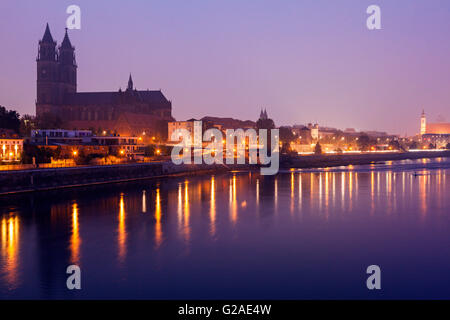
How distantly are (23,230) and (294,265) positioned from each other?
62.4 feet

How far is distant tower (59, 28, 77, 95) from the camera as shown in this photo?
488ft

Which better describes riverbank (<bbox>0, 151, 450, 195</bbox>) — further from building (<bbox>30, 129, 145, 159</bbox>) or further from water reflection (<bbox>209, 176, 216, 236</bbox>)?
water reflection (<bbox>209, 176, 216, 236</bbox>)

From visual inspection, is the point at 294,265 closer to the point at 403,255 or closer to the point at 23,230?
the point at 403,255

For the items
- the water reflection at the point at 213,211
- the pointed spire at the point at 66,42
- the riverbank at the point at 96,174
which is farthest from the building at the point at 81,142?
the pointed spire at the point at 66,42

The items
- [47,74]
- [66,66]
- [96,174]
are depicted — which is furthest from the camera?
[66,66]

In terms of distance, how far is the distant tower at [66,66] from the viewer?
5861 inches

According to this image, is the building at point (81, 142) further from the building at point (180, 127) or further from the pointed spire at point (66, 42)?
the pointed spire at point (66, 42)

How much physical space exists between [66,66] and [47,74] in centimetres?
841

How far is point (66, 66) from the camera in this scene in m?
150

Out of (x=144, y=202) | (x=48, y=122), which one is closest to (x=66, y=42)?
Result: (x=48, y=122)

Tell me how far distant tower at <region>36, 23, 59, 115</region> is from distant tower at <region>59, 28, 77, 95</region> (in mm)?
3218

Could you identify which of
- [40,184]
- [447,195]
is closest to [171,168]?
[40,184]

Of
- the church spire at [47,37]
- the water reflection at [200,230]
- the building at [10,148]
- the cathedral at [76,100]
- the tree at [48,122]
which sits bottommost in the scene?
the water reflection at [200,230]

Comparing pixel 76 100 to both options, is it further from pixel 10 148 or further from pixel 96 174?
pixel 96 174
